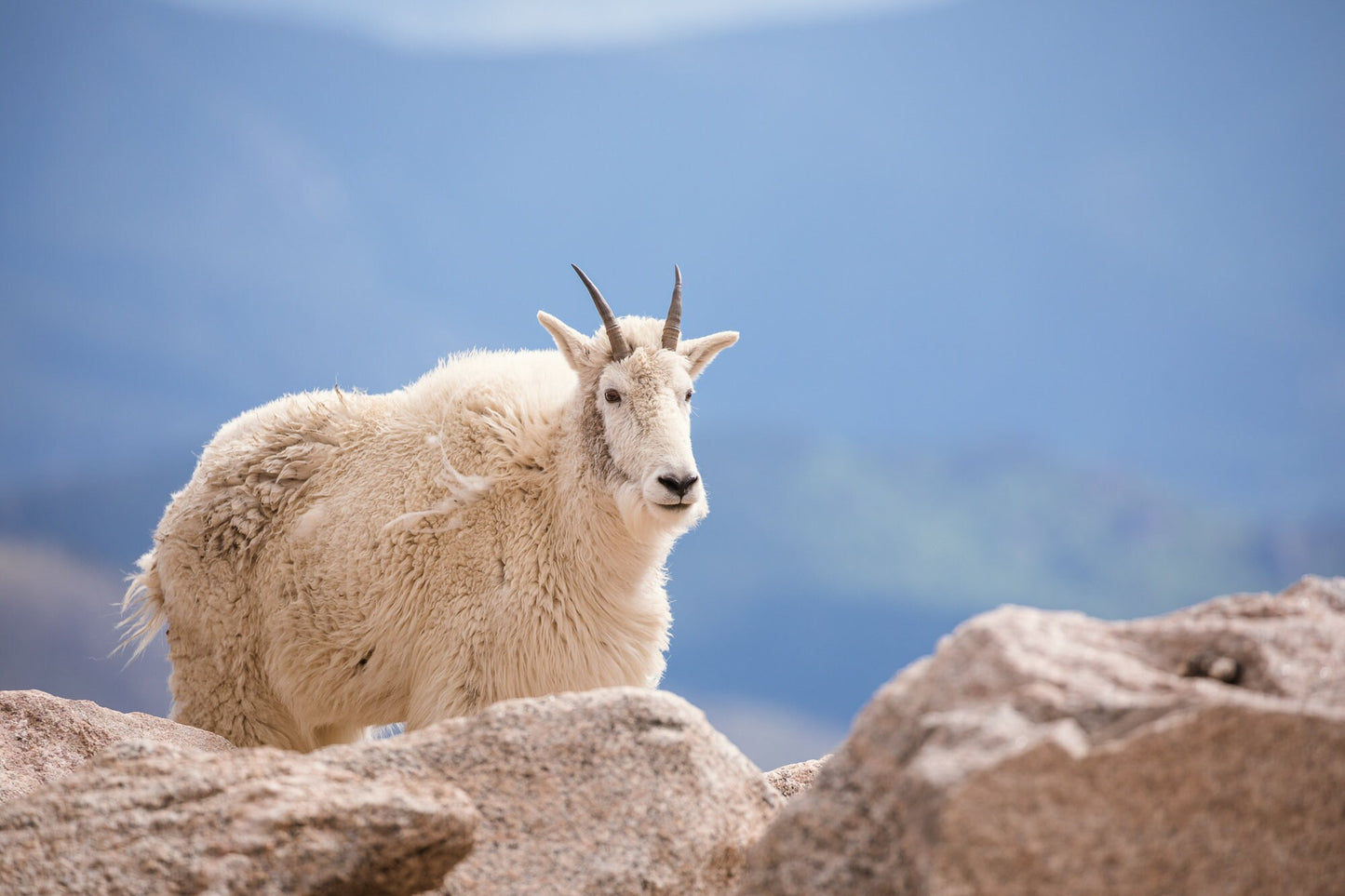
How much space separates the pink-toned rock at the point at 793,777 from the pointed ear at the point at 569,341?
2.32 meters

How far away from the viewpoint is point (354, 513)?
6008mm

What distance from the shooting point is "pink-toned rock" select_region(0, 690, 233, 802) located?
470 cm

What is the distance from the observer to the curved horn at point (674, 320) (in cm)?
601

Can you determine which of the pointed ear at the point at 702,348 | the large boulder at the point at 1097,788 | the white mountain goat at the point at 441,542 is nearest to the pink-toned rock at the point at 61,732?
the white mountain goat at the point at 441,542

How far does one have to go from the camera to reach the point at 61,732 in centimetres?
487

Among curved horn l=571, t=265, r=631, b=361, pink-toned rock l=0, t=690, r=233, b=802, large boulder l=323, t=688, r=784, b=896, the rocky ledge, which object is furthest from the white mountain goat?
the rocky ledge

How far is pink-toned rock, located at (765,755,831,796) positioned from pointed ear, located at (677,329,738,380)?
2237 mm

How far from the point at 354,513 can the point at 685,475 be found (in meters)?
1.92

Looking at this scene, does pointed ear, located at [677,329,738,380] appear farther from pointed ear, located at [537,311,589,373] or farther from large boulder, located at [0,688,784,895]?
large boulder, located at [0,688,784,895]

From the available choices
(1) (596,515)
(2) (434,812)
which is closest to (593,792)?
(2) (434,812)

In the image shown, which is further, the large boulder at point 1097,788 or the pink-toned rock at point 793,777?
the pink-toned rock at point 793,777

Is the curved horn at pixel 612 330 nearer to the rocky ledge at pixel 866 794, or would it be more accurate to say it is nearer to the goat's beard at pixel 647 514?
the goat's beard at pixel 647 514

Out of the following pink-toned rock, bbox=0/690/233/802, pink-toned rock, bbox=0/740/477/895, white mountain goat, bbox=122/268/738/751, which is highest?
white mountain goat, bbox=122/268/738/751

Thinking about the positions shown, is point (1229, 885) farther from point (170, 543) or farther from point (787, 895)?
point (170, 543)
